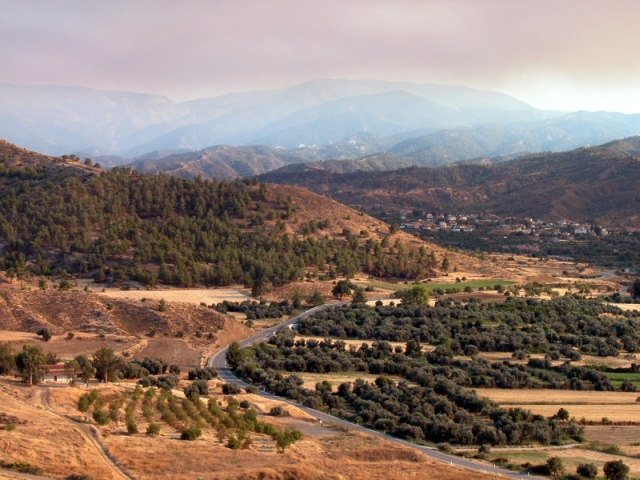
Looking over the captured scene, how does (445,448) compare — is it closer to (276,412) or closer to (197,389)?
(276,412)

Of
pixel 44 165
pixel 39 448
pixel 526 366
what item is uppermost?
pixel 44 165

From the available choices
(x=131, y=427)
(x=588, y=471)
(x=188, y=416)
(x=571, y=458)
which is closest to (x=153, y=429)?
(x=131, y=427)

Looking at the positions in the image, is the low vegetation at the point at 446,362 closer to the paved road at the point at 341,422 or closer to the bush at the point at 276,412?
the paved road at the point at 341,422

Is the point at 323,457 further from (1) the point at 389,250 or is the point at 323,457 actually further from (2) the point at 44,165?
(2) the point at 44,165

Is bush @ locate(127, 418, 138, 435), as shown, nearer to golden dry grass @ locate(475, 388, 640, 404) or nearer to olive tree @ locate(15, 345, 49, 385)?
olive tree @ locate(15, 345, 49, 385)

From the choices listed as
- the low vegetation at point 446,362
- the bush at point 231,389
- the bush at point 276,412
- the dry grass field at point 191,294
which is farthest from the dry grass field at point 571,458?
the dry grass field at point 191,294

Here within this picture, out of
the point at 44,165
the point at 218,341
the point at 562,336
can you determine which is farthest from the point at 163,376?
the point at 44,165
